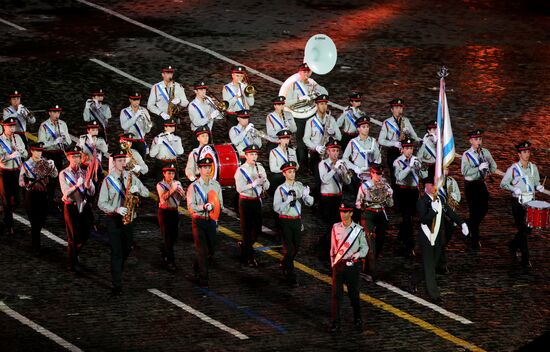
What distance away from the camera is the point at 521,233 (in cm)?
2383

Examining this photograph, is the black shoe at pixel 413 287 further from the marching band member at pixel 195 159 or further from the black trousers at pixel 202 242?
the marching band member at pixel 195 159

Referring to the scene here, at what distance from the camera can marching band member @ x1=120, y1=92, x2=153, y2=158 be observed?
90.8 feet

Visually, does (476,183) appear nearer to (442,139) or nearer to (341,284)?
(442,139)

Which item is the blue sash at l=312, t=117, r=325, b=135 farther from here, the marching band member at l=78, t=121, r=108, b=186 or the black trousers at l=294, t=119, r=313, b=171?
the marching band member at l=78, t=121, r=108, b=186

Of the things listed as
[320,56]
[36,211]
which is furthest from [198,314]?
[320,56]

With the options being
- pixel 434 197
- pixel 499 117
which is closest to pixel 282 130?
pixel 434 197

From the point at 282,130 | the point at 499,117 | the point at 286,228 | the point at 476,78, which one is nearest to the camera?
the point at 286,228

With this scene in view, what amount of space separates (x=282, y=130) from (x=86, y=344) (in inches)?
273

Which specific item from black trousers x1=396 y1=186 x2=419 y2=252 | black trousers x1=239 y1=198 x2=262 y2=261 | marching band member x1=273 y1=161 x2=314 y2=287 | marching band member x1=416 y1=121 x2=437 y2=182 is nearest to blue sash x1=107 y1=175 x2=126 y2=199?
black trousers x1=239 y1=198 x2=262 y2=261

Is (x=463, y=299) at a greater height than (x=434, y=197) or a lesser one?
lesser

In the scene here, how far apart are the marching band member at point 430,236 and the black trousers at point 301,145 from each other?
6449 mm

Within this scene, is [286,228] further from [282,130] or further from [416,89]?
[416,89]

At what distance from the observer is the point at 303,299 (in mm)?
22438

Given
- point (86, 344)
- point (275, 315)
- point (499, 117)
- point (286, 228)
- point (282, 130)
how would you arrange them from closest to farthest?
1. point (86, 344)
2. point (275, 315)
3. point (286, 228)
4. point (282, 130)
5. point (499, 117)
